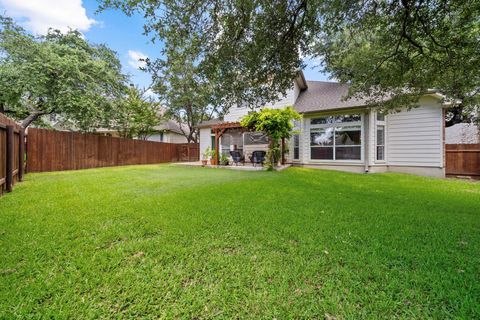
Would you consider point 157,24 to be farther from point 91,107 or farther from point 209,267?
point 91,107

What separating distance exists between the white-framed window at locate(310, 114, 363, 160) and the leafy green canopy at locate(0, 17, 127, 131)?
11602 mm

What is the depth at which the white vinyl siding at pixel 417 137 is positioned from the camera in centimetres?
993

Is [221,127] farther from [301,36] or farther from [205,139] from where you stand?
[301,36]

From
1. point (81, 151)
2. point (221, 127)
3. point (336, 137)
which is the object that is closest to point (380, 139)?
point (336, 137)

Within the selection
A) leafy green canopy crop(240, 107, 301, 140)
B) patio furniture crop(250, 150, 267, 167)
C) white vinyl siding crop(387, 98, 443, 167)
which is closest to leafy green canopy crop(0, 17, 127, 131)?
leafy green canopy crop(240, 107, 301, 140)

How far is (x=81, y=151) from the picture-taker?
11.3 m

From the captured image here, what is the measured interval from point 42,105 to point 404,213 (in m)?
15.5

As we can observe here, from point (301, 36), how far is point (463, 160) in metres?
11.3

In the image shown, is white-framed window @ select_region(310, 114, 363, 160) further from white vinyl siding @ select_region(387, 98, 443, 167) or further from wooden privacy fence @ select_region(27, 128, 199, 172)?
wooden privacy fence @ select_region(27, 128, 199, 172)

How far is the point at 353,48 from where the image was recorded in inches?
310

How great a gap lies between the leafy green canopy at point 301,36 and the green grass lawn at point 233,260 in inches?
131

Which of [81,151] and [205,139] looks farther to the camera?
[205,139]

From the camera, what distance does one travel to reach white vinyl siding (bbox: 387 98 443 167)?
993 centimetres

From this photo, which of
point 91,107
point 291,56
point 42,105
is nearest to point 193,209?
point 291,56
